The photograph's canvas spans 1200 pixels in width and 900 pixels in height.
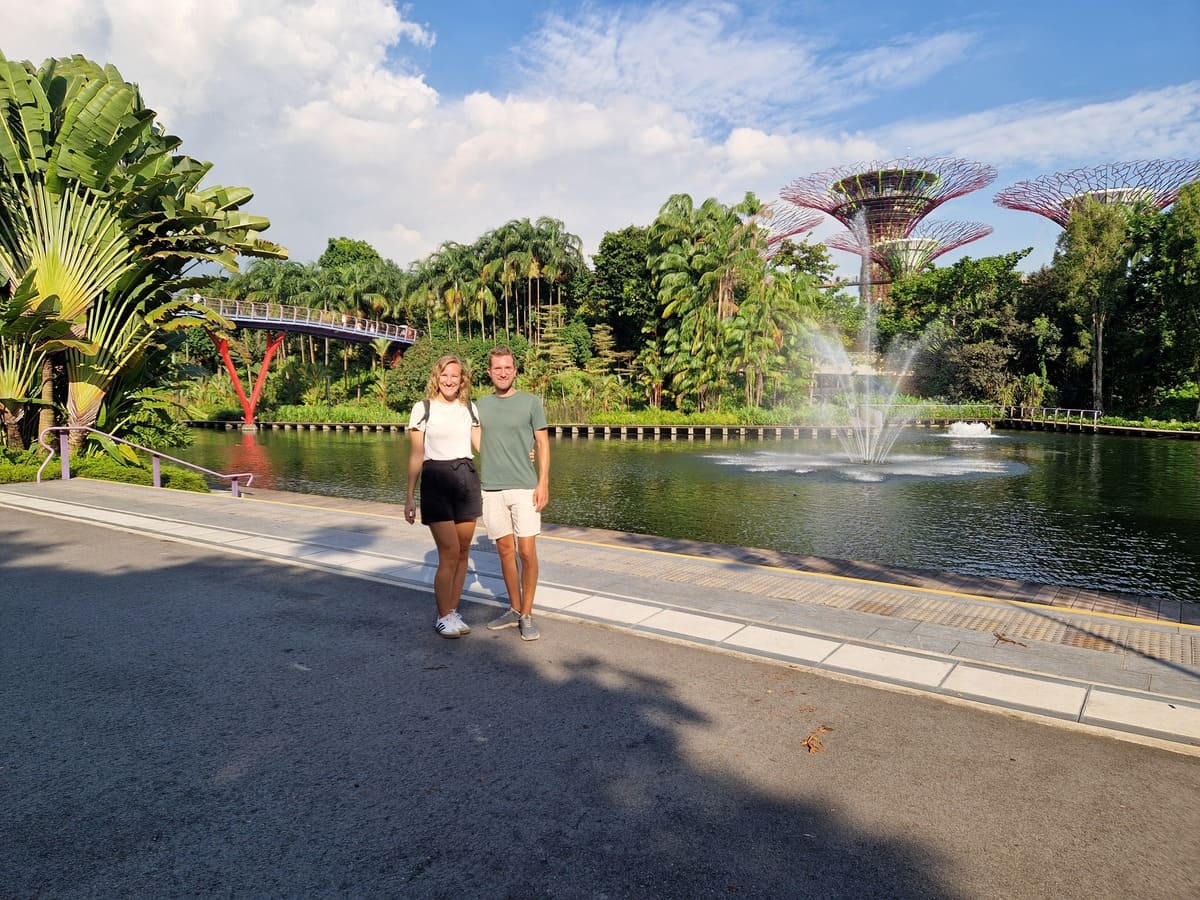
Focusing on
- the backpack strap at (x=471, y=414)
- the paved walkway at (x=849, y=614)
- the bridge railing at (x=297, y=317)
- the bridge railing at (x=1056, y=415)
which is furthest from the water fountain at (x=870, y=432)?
the bridge railing at (x=297, y=317)

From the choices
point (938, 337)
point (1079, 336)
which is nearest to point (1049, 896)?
point (1079, 336)

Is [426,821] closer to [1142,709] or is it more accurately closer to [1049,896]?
[1049,896]

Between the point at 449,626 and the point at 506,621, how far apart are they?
51cm

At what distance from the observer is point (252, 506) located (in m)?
12.8

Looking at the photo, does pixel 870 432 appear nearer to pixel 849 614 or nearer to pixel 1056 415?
pixel 1056 415

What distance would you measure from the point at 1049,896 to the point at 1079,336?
2482 inches

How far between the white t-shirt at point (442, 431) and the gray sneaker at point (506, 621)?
1365mm

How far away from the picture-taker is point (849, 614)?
640 centimetres

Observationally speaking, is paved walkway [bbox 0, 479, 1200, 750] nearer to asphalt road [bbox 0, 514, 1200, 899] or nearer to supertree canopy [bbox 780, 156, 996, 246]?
asphalt road [bbox 0, 514, 1200, 899]

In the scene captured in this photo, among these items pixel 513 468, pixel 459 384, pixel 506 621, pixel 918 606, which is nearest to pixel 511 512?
pixel 513 468

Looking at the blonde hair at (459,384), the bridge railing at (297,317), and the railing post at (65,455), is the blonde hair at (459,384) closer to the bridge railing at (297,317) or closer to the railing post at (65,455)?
the railing post at (65,455)

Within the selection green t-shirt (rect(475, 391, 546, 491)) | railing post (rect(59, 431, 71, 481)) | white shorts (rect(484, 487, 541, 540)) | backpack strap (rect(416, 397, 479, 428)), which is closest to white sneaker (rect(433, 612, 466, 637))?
white shorts (rect(484, 487, 541, 540))

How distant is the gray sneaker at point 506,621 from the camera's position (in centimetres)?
602

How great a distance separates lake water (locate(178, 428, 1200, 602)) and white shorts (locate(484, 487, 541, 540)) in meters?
7.97
